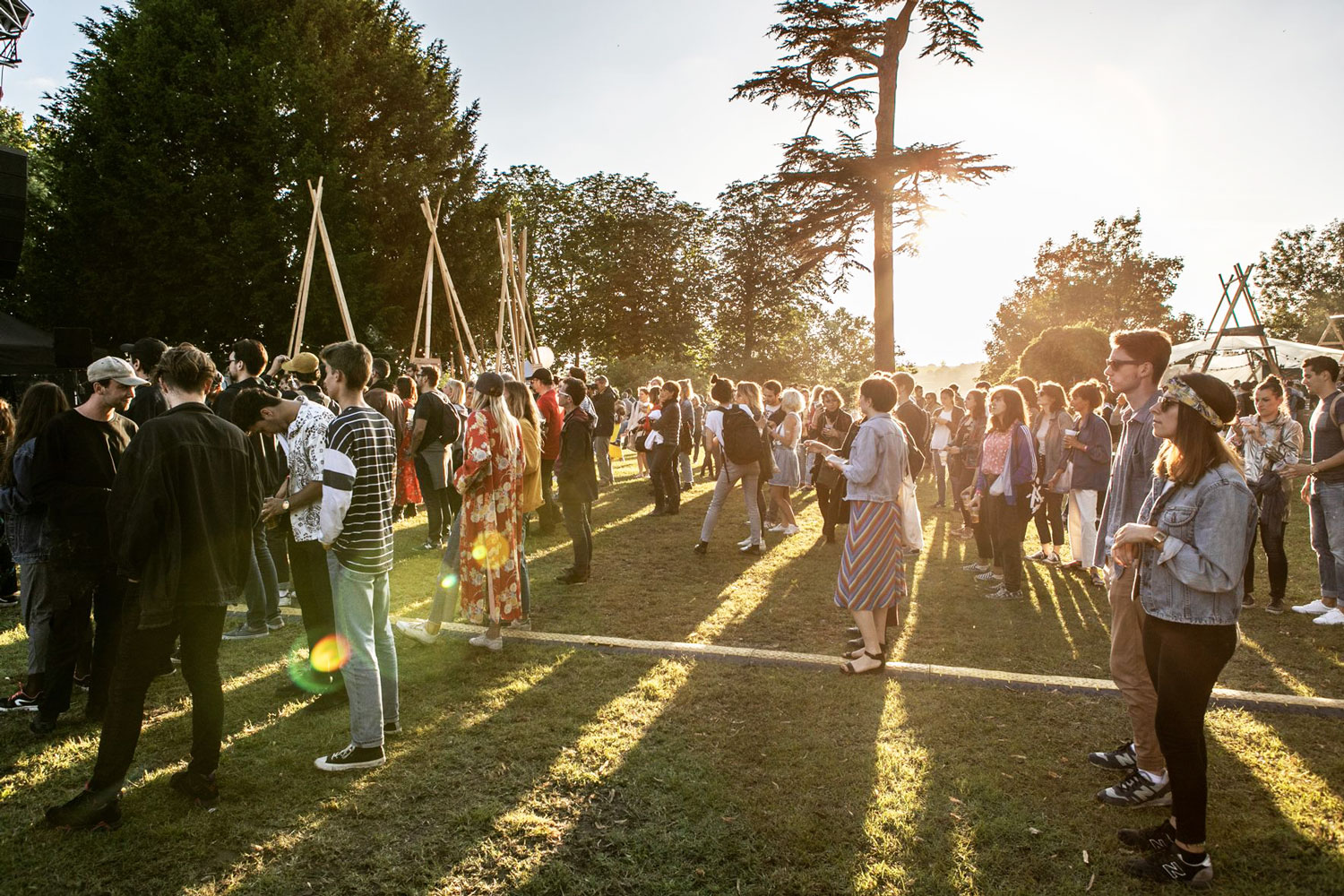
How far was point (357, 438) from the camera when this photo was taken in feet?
12.4

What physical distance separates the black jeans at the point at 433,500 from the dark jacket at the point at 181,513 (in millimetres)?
5591

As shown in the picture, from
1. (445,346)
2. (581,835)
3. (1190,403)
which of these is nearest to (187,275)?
(445,346)

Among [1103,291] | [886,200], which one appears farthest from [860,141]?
[1103,291]

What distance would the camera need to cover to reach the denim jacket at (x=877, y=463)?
5.08 m

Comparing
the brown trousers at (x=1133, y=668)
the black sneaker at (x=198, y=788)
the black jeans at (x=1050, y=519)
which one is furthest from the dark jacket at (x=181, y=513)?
the black jeans at (x=1050, y=519)

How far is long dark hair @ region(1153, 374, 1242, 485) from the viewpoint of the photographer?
301cm

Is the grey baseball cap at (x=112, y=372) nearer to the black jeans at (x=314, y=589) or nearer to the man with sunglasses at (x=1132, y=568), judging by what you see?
the black jeans at (x=314, y=589)

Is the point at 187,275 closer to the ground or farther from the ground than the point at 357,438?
farther from the ground

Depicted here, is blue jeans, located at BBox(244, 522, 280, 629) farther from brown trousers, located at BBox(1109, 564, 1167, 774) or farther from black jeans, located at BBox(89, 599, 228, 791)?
brown trousers, located at BBox(1109, 564, 1167, 774)

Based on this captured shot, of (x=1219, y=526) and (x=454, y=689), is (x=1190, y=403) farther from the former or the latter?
(x=454, y=689)

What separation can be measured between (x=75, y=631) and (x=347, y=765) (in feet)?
6.71

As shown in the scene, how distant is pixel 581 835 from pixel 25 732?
136 inches

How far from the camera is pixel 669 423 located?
39.6 feet

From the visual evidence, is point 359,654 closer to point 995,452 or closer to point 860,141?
point 995,452
